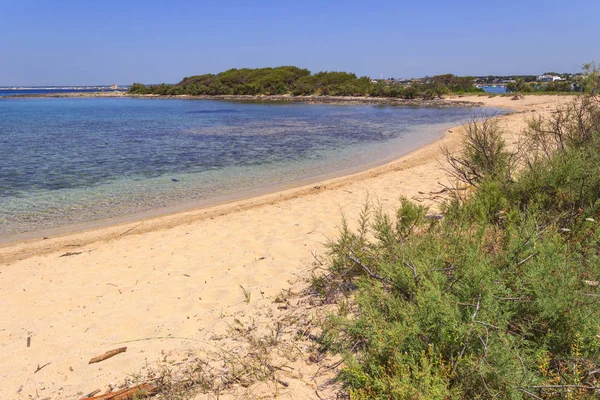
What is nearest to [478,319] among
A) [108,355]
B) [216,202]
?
[108,355]

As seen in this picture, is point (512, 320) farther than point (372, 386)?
Yes

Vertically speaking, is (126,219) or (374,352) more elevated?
(374,352)

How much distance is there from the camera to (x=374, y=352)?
7.86ft

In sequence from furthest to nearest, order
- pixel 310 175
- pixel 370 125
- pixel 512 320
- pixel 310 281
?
1. pixel 370 125
2. pixel 310 175
3. pixel 310 281
4. pixel 512 320

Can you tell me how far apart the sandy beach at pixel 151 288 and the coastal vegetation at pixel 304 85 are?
168ft

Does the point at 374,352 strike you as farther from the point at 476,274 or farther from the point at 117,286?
the point at 117,286

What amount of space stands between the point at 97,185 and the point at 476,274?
10887 millimetres

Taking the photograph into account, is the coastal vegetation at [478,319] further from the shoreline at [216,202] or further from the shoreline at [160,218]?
the shoreline at [216,202]

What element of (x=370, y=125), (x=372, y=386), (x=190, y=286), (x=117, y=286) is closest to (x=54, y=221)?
(x=117, y=286)

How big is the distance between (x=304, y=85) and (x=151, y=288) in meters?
70.3

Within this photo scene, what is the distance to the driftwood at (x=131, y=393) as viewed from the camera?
2.67 metres

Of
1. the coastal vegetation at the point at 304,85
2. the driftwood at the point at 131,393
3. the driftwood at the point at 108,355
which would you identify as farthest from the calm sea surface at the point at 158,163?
the coastal vegetation at the point at 304,85

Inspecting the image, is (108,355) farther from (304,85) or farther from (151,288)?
(304,85)

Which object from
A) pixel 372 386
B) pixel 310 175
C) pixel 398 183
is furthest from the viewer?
pixel 310 175
